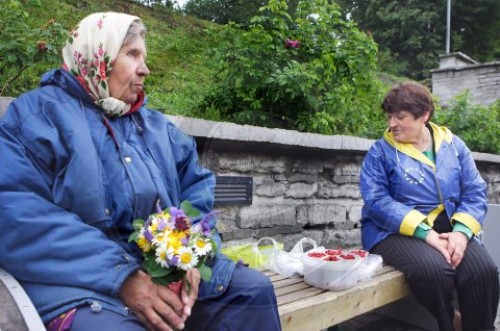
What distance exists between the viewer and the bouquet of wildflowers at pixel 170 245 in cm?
138

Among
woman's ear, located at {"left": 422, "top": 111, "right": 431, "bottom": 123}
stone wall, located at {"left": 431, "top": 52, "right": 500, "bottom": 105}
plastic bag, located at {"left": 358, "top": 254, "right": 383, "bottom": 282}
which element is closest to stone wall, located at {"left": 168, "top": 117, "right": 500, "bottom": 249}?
woman's ear, located at {"left": 422, "top": 111, "right": 431, "bottom": 123}

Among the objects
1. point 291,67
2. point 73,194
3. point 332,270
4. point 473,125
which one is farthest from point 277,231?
point 473,125

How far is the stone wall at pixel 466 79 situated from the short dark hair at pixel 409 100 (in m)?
11.2

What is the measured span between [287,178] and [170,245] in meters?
2.05

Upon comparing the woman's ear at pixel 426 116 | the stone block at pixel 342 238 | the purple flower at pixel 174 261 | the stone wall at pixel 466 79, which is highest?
the stone wall at pixel 466 79

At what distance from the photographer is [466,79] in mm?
13789

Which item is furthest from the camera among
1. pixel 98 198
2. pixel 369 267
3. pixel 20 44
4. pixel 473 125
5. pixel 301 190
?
pixel 473 125

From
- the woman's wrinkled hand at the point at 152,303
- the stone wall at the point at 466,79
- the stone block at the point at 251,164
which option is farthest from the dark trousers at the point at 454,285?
the stone wall at the point at 466,79

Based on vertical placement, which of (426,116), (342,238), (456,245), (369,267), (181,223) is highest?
(426,116)

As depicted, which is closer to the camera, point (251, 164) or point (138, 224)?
point (138, 224)

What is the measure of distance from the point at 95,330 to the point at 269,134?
1903 mm

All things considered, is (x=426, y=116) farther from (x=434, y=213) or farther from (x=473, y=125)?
(x=473, y=125)

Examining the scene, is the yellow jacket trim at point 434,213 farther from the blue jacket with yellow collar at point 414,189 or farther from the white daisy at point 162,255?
the white daisy at point 162,255

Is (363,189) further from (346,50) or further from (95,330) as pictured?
(95,330)
